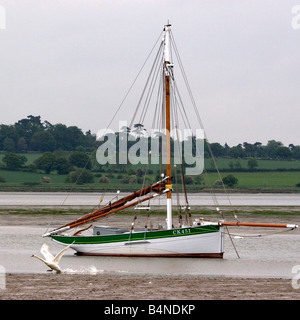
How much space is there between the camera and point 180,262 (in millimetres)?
36062

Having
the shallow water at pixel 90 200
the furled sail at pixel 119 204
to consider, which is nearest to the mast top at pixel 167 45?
the furled sail at pixel 119 204

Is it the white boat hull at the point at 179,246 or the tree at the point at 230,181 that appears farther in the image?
the tree at the point at 230,181

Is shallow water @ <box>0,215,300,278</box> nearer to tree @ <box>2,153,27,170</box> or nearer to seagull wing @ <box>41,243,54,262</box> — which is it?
seagull wing @ <box>41,243,54,262</box>

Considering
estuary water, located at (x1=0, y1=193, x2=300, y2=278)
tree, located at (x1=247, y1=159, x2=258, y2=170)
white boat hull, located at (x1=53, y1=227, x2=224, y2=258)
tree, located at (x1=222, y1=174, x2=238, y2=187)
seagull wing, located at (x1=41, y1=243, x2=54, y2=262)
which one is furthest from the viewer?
tree, located at (x1=247, y1=159, x2=258, y2=170)

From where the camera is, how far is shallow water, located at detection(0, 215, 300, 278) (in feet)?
105

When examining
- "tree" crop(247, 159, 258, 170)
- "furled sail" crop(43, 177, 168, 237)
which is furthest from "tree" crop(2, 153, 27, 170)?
"furled sail" crop(43, 177, 168, 237)

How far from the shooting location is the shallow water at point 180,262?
105 ft

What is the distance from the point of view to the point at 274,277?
29.8 m

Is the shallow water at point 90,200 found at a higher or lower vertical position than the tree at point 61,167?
lower

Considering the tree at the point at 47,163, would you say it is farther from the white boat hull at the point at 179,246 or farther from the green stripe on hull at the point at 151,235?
the white boat hull at the point at 179,246

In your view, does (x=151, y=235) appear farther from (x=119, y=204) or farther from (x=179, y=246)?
(x=119, y=204)

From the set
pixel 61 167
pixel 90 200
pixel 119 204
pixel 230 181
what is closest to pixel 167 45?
pixel 119 204

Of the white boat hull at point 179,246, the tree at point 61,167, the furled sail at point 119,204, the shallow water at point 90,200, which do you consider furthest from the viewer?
the tree at point 61,167

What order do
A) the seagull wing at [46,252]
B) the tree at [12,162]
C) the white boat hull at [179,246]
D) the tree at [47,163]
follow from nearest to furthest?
the seagull wing at [46,252] < the white boat hull at [179,246] < the tree at [47,163] < the tree at [12,162]
